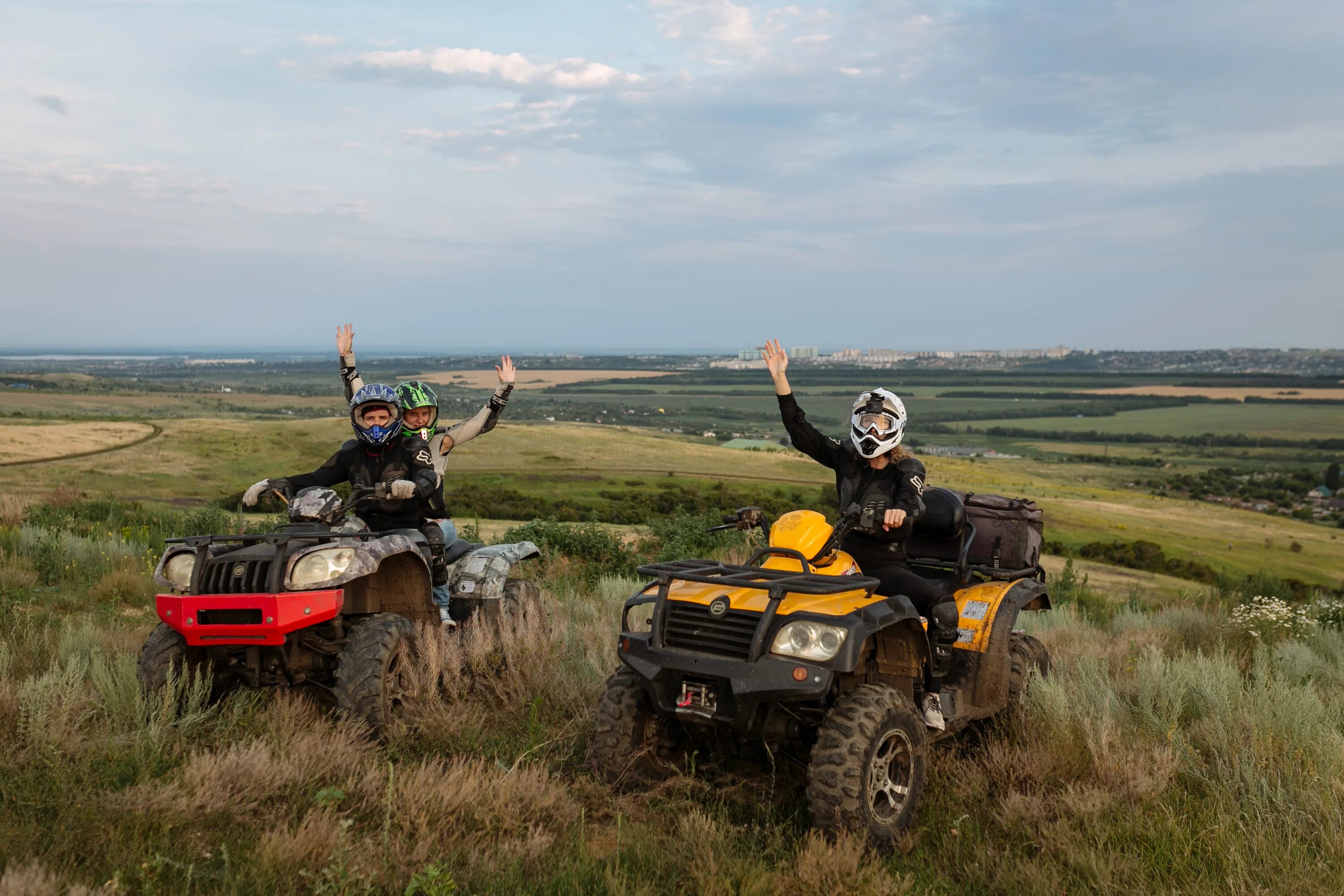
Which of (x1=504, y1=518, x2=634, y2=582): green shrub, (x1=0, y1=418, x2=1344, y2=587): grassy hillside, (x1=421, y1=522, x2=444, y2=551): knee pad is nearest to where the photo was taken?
(x1=421, y1=522, x2=444, y2=551): knee pad

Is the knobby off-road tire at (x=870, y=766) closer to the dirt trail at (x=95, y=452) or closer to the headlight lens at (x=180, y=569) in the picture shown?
the headlight lens at (x=180, y=569)

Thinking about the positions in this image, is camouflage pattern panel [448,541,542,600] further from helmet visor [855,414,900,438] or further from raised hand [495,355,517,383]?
helmet visor [855,414,900,438]

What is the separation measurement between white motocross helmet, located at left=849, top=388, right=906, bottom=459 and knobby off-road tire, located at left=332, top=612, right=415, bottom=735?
3106mm

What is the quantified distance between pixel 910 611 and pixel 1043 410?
14447cm

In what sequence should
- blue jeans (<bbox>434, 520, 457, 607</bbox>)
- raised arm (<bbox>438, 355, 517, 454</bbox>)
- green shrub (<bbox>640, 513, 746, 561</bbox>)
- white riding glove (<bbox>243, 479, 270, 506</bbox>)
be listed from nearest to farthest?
white riding glove (<bbox>243, 479, 270, 506</bbox>) < blue jeans (<bbox>434, 520, 457, 607</bbox>) < raised arm (<bbox>438, 355, 517, 454</bbox>) < green shrub (<bbox>640, 513, 746, 561</bbox>)

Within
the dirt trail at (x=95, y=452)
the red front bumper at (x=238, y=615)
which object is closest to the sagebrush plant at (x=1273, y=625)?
the red front bumper at (x=238, y=615)

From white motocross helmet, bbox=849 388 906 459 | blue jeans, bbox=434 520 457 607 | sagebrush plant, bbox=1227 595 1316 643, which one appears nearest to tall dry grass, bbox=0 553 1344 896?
blue jeans, bbox=434 520 457 607

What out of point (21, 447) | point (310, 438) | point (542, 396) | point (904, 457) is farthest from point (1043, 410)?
point (904, 457)

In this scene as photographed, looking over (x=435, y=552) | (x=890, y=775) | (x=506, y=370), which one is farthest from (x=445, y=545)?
(x=890, y=775)

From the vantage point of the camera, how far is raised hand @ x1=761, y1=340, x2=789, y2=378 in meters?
6.92

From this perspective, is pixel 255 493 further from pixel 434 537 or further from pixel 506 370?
pixel 506 370

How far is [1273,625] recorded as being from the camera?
10930 millimetres

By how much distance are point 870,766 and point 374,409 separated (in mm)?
4138

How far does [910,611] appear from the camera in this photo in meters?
5.41
